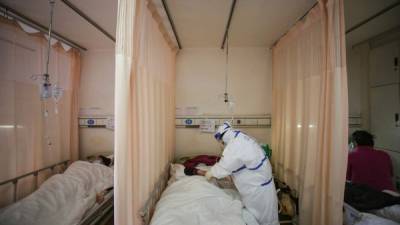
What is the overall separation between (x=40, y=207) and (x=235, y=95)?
8.47ft

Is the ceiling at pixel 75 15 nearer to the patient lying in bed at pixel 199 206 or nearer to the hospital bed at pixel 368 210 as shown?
the patient lying in bed at pixel 199 206

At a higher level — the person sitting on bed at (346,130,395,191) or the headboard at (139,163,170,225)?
the person sitting on bed at (346,130,395,191)

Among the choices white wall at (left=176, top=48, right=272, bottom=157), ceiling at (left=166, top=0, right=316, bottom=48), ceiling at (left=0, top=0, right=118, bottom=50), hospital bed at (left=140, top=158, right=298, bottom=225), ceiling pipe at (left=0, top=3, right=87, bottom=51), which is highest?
ceiling at (left=166, top=0, right=316, bottom=48)

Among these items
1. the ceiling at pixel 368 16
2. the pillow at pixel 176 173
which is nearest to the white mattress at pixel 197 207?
the pillow at pixel 176 173

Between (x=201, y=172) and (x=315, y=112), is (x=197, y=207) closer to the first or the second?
(x=201, y=172)

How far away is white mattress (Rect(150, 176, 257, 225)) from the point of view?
125 centimetres

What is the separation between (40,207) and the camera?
1489 millimetres

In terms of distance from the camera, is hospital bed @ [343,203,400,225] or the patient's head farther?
the patient's head

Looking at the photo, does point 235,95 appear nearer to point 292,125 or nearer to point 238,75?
point 238,75

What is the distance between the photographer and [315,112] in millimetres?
1632

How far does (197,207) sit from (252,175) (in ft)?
1.88

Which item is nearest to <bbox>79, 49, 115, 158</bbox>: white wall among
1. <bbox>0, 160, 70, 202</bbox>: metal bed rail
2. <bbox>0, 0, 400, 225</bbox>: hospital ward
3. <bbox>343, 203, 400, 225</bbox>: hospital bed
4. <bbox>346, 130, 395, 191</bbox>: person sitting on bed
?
<bbox>0, 0, 400, 225</bbox>: hospital ward

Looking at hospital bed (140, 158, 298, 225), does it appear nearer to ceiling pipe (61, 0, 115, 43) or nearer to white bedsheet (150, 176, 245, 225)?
white bedsheet (150, 176, 245, 225)

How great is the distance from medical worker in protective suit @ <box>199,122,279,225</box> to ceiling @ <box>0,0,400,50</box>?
1.32 m
